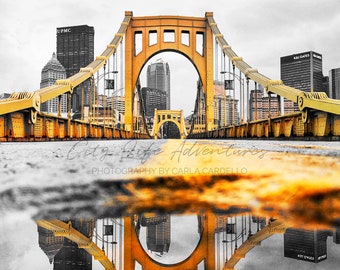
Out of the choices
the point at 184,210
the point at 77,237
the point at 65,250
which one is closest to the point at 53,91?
Result: the point at 184,210

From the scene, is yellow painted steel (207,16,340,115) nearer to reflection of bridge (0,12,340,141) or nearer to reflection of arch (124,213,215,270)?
reflection of bridge (0,12,340,141)

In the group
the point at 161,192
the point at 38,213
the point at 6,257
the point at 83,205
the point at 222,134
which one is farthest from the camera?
the point at 222,134

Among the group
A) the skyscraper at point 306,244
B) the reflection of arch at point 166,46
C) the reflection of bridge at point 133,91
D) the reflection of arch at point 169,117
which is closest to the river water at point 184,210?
the skyscraper at point 306,244

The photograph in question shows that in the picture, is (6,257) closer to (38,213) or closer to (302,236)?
(38,213)

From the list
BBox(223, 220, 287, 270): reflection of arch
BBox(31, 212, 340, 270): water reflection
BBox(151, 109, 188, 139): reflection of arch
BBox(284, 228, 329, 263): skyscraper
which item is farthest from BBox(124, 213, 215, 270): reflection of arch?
BBox(151, 109, 188, 139): reflection of arch

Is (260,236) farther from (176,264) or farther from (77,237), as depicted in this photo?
(77,237)

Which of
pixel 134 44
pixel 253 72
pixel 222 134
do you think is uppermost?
pixel 134 44

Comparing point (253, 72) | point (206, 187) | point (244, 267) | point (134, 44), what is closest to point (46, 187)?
point (206, 187)
